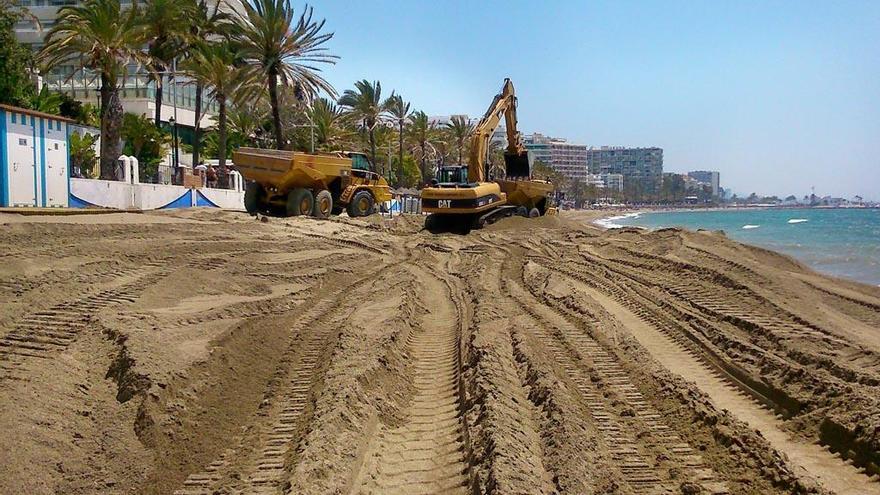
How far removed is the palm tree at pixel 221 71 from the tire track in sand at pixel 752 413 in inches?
1047

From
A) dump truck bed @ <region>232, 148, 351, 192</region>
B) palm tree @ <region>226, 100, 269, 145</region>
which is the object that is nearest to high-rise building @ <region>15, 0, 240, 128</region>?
palm tree @ <region>226, 100, 269, 145</region>

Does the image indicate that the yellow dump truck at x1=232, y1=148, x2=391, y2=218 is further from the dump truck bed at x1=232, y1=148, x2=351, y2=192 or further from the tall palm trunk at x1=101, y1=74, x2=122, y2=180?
the tall palm trunk at x1=101, y1=74, x2=122, y2=180

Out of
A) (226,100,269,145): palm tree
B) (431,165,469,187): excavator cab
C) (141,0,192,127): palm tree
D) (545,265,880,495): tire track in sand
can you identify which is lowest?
(545,265,880,495): tire track in sand

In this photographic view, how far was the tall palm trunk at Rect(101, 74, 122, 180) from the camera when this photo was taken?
2758cm

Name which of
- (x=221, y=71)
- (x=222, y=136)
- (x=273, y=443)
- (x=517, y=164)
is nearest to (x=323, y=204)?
(x=517, y=164)

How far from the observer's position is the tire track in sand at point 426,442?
4555mm

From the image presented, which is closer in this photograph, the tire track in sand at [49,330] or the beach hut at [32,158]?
the tire track in sand at [49,330]

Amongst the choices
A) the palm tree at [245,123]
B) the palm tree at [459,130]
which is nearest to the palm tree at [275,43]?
the palm tree at [245,123]

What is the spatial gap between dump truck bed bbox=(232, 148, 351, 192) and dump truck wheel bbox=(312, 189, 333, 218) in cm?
49

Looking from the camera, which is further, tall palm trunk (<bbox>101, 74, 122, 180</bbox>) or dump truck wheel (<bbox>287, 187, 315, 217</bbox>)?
tall palm trunk (<bbox>101, 74, 122, 180</bbox>)

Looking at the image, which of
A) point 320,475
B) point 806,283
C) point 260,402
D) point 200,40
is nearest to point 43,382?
point 260,402

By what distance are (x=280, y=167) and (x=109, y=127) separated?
8656 millimetres

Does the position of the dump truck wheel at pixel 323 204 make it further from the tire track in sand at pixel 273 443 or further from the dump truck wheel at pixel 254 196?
the tire track in sand at pixel 273 443

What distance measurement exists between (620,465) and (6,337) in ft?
17.8
